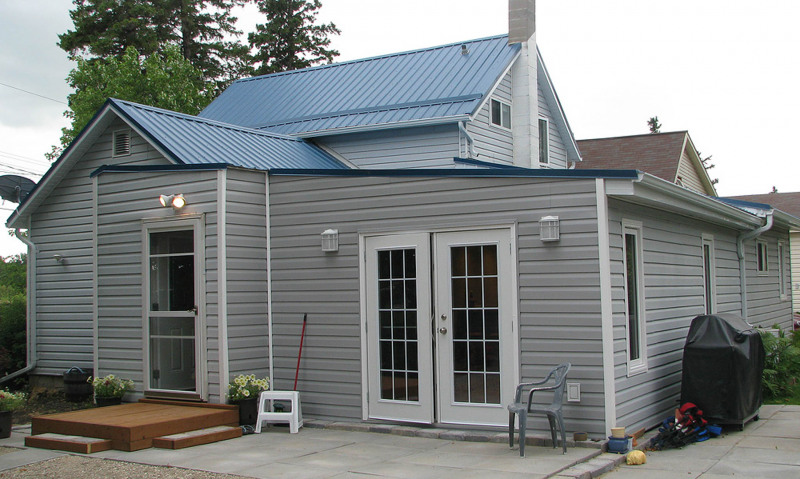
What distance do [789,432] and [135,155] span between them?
9041 mm

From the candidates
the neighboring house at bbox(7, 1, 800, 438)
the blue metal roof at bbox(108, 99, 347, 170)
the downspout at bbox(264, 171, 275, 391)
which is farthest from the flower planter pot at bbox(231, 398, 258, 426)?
the blue metal roof at bbox(108, 99, 347, 170)

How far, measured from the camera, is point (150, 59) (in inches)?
985

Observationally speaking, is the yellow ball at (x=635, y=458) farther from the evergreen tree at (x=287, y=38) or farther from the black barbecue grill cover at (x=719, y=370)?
the evergreen tree at (x=287, y=38)

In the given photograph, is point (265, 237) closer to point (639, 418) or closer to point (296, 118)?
point (639, 418)

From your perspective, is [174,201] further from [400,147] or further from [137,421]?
[400,147]

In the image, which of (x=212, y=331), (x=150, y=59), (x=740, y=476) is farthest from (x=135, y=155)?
(x=150, y=59)

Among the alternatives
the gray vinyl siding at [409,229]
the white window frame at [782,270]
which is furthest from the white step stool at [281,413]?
the white window frame at [782,270]

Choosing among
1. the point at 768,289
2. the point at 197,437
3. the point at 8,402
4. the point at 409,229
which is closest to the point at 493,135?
the point at 768,289

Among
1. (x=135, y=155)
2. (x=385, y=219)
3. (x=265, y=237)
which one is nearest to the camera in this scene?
(x=385, y=219)

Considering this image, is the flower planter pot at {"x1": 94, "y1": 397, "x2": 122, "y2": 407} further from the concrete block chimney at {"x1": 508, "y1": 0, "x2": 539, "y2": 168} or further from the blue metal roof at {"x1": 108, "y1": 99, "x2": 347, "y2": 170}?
the concrete block chimney at {"x1": 508, "y1": 0, "x2": 539, "y2": 168}

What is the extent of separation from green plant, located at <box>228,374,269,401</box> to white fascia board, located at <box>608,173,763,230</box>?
431cm

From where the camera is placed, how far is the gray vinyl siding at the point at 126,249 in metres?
8.95

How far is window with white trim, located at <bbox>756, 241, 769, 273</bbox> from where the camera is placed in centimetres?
1384

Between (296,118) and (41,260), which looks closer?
(41,260)
